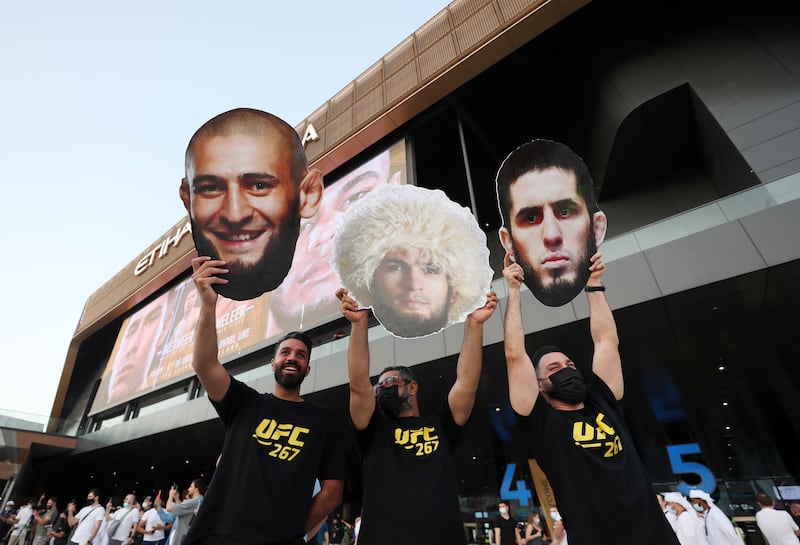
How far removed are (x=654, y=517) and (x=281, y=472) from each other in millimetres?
1708

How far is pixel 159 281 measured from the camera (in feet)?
69.2

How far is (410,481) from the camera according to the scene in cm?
209

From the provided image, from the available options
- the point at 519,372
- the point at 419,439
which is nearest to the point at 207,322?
the point at 419,439

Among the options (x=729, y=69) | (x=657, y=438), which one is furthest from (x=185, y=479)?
(x=729, y=69)

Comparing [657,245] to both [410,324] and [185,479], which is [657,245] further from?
[185,479]

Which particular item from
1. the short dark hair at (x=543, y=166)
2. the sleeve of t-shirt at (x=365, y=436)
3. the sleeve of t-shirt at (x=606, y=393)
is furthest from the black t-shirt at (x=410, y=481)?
the short dark hair at (x=543, y=166)

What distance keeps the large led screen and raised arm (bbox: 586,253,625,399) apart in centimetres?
723

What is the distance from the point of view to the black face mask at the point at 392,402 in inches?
98.3

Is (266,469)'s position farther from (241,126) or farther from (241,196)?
(241,126)

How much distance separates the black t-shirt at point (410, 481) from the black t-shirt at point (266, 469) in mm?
249

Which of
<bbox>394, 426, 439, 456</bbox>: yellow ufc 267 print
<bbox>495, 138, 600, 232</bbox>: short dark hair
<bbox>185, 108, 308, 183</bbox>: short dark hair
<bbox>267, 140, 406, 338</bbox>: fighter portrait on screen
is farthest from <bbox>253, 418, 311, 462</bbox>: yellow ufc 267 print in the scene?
<bbox>267, 140, 406, 338</bbox>: fighter portrait on screen

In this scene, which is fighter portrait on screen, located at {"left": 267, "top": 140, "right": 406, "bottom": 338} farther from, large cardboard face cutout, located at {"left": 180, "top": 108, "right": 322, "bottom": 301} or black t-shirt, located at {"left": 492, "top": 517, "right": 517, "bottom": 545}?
large cardboard face cutout, located at {"left": 180, "top": 108, "right": 322, "bottom": 301}

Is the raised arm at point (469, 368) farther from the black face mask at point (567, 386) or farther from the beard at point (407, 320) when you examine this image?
the black face mask at point (567, 386)

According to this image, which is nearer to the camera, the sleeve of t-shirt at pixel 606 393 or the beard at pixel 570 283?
the sleeve of t-shirt at pixel 606 393
